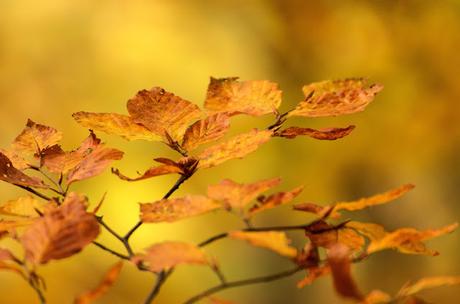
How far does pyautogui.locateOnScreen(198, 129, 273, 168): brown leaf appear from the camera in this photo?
0.58 metres

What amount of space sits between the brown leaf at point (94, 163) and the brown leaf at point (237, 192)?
13cm

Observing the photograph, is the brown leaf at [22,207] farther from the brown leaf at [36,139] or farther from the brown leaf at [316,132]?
the brown leaf at [316,132]

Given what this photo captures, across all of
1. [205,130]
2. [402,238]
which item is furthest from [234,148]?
[402,238]

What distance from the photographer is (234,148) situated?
0.59 metres

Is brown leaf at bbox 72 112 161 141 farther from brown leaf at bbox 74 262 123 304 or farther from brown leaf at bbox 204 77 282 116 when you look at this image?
brown leaf at bbox 74 262 123 304

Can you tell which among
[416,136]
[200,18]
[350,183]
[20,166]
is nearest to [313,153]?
[350,183]

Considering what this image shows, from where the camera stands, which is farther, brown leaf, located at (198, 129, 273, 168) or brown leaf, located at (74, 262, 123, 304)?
brown leaf, located at (198, 129, 273, 168)

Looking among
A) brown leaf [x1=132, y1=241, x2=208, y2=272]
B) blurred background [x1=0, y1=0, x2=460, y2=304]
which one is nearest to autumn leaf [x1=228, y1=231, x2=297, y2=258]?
brown leaf [x1=132, y1=241, x2=208, y2=272]

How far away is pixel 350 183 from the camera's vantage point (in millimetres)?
2561

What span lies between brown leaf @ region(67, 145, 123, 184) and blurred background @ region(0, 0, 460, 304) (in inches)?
56.3

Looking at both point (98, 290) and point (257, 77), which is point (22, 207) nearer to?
point (98, 290)

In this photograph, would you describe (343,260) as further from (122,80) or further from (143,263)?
(122,80)

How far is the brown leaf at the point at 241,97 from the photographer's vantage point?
0.65 meters

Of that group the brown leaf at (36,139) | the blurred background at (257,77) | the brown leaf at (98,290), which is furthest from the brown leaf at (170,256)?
the blurred background at (257,77)
